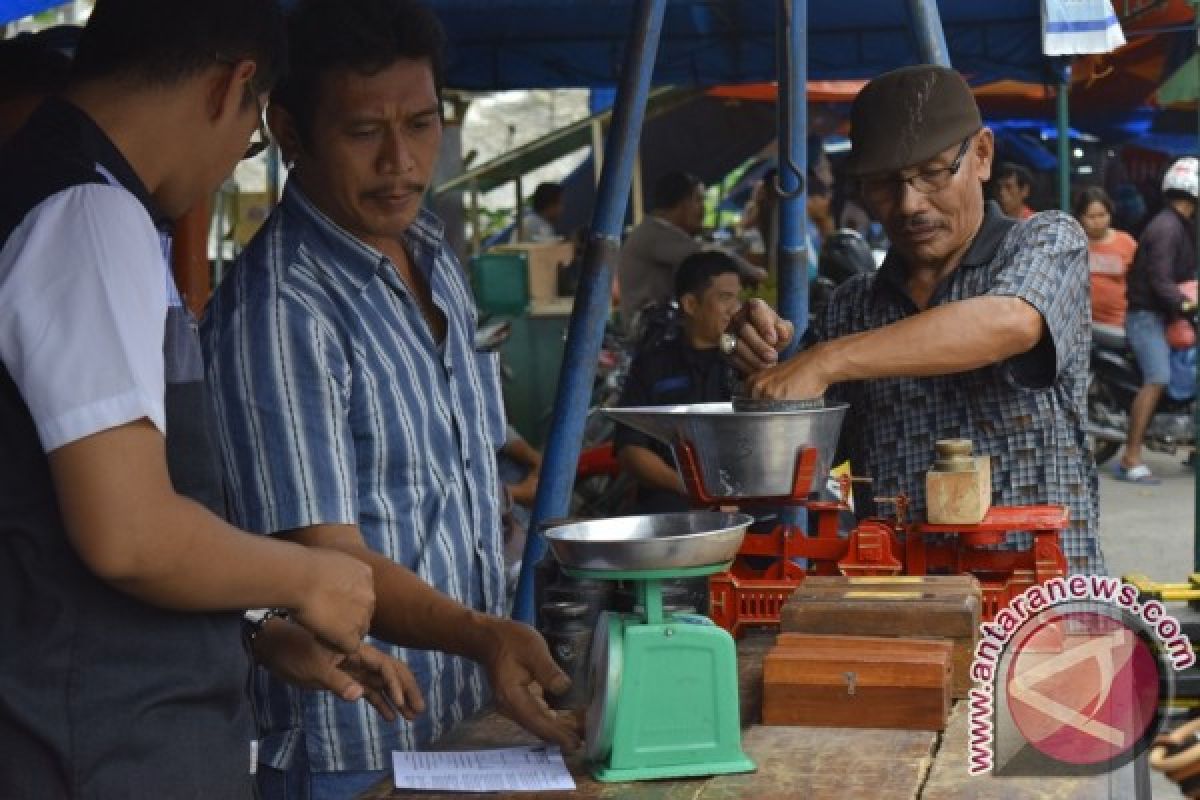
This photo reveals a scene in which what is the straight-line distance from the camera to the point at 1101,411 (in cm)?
1171

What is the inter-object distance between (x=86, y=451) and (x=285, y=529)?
2.44 feet

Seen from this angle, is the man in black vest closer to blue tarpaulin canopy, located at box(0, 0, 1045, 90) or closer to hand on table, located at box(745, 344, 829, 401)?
hand on table, located at box(745, 344, 829, 401)

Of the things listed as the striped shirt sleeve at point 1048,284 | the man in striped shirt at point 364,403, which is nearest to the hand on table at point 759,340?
the striped shirt sleeve at point 1048,284

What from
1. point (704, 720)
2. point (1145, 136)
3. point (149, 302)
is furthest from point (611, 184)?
point (1145, 136)

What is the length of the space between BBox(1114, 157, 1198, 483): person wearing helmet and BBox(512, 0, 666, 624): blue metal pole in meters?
7.45

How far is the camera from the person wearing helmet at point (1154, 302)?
10.9 metres

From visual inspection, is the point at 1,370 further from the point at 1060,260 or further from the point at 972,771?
the point at 1060,260

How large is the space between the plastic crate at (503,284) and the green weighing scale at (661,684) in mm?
8924

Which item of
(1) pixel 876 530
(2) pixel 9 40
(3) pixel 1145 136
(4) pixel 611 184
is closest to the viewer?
(1) pixel 876 530

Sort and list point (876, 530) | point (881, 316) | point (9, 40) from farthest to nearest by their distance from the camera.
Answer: point (9, 40) → point (881, 316) → point (876, 530)

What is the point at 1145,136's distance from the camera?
61.9ft

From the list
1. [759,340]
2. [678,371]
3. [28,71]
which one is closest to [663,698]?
[759,340]

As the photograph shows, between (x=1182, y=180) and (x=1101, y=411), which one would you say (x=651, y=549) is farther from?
(x=1182, y=180)

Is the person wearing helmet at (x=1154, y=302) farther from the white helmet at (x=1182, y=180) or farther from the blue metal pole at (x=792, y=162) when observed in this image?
the blue metal pole at (x=792, y=162)
